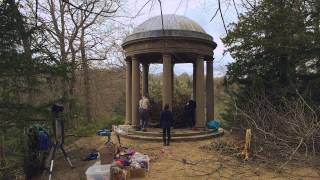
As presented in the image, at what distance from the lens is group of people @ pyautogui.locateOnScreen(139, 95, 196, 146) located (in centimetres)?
1448

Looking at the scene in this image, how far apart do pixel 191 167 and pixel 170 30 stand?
693 cm

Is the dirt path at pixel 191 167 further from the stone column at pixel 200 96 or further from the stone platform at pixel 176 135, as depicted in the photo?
the stone column at pixel 200 96

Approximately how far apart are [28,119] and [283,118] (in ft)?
27.8

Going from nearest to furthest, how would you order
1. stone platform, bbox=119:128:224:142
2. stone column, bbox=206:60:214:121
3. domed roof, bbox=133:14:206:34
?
1. stone platform, bbox=119:128:224:142
2. domed roof, bbox=133:14:206:34
3. stone column, bbox=206:60:214:121

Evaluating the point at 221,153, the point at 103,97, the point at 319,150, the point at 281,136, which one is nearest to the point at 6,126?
the point at 221,153

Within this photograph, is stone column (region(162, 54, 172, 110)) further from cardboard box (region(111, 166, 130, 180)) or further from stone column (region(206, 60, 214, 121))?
cardboard box (region(111, 166, 130, 180))

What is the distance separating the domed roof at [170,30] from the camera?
15.9m

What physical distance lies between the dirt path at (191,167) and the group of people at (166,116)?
2.19ft

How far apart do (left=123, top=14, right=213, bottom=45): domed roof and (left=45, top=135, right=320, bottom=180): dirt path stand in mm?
5011

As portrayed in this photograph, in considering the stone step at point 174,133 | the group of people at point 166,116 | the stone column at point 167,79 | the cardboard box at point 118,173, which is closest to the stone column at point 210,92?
the group of people at point 166,116

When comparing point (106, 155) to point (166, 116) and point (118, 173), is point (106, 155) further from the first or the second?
point (166, 116)

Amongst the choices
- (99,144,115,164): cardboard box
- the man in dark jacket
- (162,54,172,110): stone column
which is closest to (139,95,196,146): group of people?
the man in dark jacket

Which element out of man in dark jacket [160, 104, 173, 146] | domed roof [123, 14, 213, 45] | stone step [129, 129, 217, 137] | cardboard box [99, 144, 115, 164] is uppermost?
domed roof [123, 14, 213, 45]

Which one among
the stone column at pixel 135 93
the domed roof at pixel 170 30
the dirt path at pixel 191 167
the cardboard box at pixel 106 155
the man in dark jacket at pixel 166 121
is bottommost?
the dirt path at pixel 191 167
